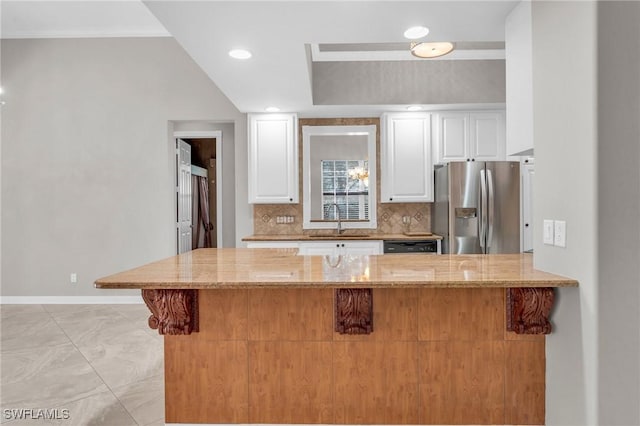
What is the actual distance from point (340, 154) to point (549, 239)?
3378 millimetres

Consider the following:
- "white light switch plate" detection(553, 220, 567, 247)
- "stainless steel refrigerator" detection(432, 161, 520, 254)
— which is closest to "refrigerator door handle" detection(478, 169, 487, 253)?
"stainless steel refrigerator" detection(432, 161, 520, 254)

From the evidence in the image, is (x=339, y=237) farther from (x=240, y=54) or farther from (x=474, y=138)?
(x=240, y=54)

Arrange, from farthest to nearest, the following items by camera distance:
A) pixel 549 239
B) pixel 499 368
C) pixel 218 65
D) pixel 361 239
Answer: pixel 361 239
pixel 218 65
pixel 499 368
pixel 549 239

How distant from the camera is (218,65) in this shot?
309cm

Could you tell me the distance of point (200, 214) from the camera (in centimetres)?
695

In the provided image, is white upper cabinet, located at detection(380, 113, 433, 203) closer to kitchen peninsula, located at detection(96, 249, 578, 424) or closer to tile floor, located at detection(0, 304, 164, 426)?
kitchen peninsula, located at detection(96, 249, 578, 424)

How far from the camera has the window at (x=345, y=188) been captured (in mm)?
5027

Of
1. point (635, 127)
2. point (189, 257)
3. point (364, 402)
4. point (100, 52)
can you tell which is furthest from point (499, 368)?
point (100, 52)

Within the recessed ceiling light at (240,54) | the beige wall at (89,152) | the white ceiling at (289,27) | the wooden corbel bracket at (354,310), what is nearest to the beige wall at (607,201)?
the white ceiling at (289,27)

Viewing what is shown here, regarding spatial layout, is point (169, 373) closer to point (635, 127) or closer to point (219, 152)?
point (635, 127)

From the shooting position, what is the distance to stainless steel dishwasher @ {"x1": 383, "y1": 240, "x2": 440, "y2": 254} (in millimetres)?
4594

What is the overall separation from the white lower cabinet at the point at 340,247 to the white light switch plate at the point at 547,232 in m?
2.72

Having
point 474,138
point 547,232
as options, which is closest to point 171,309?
point 547,232

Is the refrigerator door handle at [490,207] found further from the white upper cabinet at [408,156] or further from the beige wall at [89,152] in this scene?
the beige wall at [89,152]
